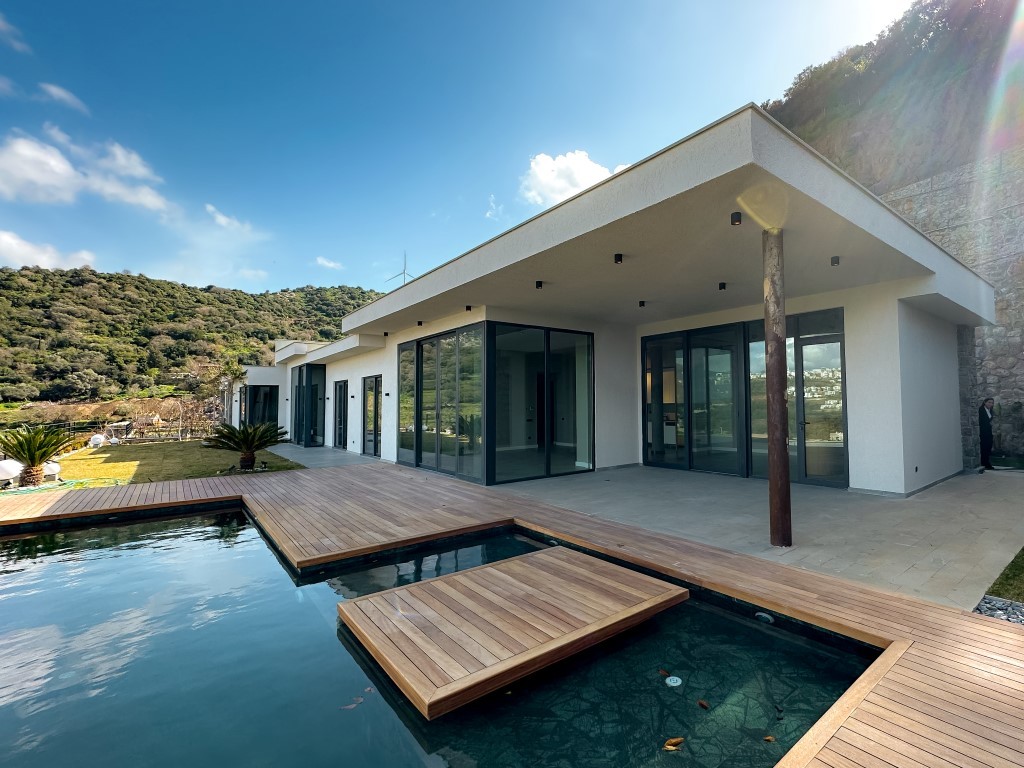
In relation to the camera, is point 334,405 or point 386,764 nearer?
point 386,764

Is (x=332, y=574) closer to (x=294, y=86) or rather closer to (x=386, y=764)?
(x=386, y=764)

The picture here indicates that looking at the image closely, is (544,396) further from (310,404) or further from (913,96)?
(913,96)

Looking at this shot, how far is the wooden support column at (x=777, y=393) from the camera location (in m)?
4.04

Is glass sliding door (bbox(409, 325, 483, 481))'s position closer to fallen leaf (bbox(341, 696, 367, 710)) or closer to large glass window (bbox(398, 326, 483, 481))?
large glass window (bbox(398, 326, 483, 481))

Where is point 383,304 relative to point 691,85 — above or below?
below

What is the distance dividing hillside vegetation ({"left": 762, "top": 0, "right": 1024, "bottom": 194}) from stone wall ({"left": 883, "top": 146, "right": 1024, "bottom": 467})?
1.15 metres

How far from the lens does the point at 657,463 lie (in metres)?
9.09

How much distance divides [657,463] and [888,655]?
22.3 ft

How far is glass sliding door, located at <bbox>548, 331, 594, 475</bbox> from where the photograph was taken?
869cm

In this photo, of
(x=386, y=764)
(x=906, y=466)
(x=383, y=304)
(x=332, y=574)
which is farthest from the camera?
(x=383, y=304)

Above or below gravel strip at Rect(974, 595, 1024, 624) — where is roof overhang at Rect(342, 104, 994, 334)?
above

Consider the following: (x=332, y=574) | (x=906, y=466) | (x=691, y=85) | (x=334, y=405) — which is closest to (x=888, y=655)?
(x=332, y=574)

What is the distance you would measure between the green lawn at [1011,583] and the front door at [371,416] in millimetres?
10735

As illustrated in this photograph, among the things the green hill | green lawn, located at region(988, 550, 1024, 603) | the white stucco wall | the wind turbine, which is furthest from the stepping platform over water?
the green hill
